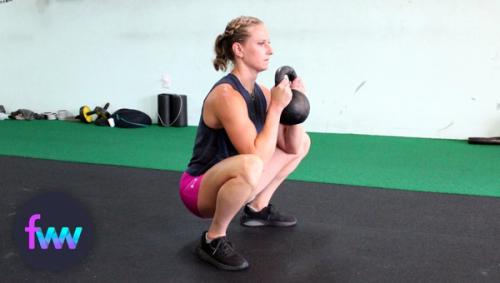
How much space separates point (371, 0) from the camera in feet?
14.8

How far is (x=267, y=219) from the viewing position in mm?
2109

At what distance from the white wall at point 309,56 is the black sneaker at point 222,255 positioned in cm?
327

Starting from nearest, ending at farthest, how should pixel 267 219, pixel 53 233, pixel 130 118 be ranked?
1. pixel 53 233
2. pixel 267 219
3. pixel 130 118

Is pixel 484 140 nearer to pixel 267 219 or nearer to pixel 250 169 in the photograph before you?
pixel 267 219

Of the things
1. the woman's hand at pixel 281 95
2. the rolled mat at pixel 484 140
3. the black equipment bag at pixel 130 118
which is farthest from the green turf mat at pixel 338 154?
the woman's hand at pixel 281 95

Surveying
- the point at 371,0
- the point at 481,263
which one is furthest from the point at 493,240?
the point at 371,0

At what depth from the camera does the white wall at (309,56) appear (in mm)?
4332

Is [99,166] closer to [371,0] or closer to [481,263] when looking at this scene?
[481,263]

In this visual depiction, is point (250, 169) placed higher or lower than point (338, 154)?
higher

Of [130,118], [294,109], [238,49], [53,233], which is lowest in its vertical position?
[130,118]

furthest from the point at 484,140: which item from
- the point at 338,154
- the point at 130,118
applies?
the point at 130,118

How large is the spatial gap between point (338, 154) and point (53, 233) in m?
2.40

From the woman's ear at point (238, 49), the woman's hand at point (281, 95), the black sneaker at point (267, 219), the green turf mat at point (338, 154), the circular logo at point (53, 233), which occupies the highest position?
the woman's ear at point (238, 49)

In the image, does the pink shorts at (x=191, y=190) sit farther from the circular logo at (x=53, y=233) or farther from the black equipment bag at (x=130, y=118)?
the black equipment bag at (x=130, y=118)
